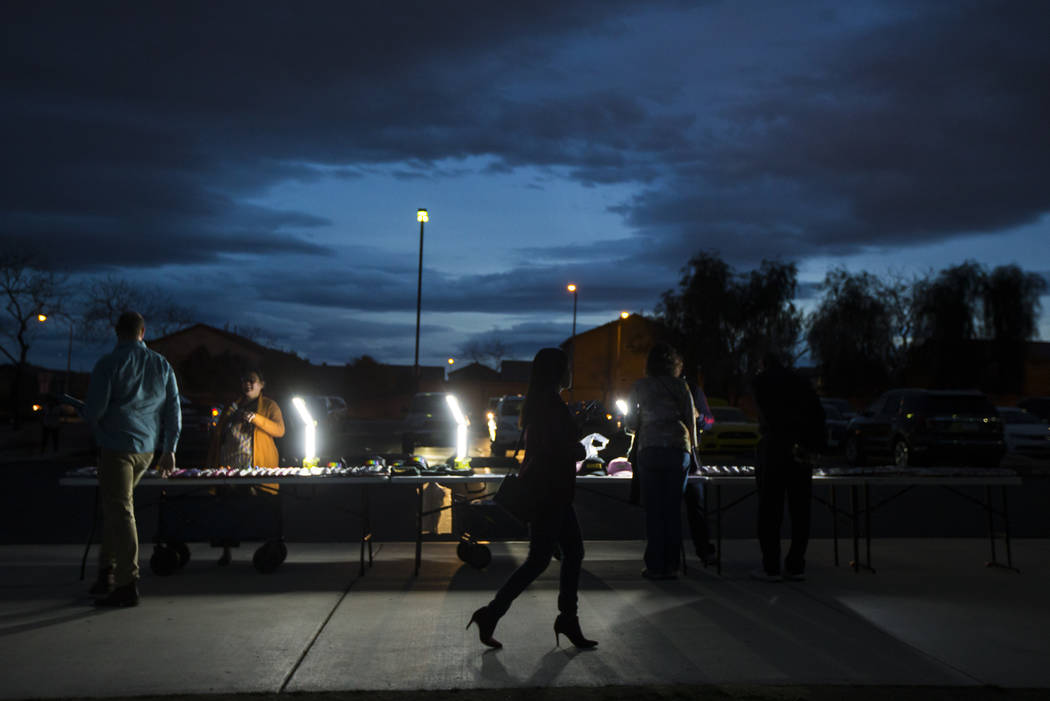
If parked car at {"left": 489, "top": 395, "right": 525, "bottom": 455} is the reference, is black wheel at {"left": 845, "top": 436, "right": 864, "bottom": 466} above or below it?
below

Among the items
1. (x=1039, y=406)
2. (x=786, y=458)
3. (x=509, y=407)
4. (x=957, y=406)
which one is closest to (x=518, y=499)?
(x=786, y=458)

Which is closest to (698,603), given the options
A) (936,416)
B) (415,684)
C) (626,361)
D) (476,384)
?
(415,684)

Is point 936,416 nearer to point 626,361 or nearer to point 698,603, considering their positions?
point 698,603

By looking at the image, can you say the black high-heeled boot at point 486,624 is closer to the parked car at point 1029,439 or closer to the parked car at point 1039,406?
the parked car at point 1029,439

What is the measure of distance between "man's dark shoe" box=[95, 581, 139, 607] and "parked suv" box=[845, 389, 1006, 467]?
17.8m

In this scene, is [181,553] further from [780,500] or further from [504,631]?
[780,500]

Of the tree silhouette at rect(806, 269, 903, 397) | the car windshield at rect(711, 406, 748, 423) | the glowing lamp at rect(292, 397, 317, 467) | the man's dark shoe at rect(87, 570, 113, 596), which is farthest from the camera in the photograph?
the tree silhouette at rect(806, 269, 903, 397)

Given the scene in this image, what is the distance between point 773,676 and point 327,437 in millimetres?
29679

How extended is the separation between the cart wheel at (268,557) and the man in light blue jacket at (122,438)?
132 cm

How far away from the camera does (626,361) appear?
6744 centimetres

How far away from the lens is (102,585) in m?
6.82

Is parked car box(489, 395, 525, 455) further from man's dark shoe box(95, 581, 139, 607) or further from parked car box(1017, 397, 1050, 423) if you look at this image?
man's dark shoe box(95, 581, 139, 607)

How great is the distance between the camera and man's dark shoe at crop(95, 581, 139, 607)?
A: 261 inches

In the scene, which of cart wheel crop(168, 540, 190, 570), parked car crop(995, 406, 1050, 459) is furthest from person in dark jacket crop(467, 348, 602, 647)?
parked car crop(995, 406, 1050, 459)
